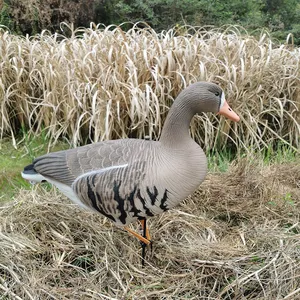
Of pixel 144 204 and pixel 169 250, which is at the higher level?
pixel 144 204

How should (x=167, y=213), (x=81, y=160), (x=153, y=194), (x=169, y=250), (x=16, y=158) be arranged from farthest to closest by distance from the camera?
1. (x=16, y=158)
2. (x=167, y=213)
3. (x=169, y=250)
4. (x=81, y=160)
5. (x=153, y=194)

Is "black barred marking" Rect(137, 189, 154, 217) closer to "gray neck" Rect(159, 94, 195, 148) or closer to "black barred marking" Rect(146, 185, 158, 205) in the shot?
"black barred marking" Rect(146, 185, 158, 205)

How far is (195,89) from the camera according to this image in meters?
1.56

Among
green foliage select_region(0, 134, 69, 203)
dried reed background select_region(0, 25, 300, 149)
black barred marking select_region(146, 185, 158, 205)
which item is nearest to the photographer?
black barred marking select_region(146, 185, 158, 205)

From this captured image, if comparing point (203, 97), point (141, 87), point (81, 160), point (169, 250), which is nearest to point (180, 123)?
point (203, 97)

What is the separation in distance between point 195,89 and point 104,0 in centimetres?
644

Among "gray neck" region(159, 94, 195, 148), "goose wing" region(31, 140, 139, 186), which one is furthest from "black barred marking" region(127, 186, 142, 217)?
"gray neck" region(159, 94, 195, 148)

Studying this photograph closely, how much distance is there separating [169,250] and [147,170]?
1.52 feet

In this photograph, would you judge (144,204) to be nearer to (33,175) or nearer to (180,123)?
(180,123)

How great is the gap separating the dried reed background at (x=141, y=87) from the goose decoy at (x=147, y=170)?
985 millimetres

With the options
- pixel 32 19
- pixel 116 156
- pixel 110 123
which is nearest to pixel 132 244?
pixel 116 156

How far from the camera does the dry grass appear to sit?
1614 millimetres

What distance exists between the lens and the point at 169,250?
1.82 metres

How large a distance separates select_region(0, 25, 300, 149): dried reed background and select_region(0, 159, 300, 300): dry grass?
26.7 inches
